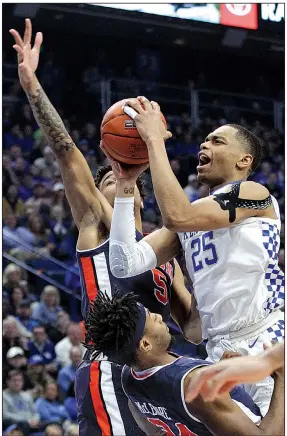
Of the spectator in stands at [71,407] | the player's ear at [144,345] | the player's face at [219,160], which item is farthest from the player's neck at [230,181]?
the spectator in stands at [71,407]

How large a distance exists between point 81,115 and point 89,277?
37.2ft

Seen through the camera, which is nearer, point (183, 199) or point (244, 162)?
point (183, 199)

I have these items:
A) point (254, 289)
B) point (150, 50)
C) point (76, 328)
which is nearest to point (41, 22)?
point (150, 50)

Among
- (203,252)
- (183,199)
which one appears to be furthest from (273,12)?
(183,199)

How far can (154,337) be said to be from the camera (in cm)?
353

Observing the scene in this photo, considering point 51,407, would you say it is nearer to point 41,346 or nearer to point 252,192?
point 41,346

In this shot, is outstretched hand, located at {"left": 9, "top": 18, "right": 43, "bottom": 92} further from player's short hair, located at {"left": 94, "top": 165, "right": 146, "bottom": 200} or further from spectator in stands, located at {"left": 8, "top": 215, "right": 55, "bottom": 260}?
spectator in stands, located at {"left": 8, "top": 215, "right": 55, "bottom": 260}

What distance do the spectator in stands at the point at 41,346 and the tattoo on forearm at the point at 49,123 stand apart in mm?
4783

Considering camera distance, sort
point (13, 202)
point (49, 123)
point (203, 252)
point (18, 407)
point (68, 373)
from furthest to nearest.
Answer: point (13, 202) < point (68, 373) < point (18, 407) < point (49, 123) < point (203, 252)

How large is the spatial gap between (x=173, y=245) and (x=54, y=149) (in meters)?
0.86

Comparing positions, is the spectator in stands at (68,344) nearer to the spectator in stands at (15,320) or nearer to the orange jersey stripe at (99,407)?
the spectator in stands at (15,320)

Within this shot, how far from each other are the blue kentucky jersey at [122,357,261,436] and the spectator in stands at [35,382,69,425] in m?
4.76

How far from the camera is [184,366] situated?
11.3 ft

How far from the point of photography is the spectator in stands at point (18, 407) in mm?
8000
